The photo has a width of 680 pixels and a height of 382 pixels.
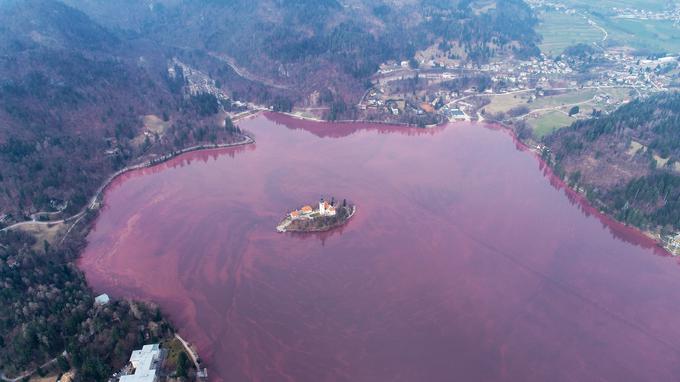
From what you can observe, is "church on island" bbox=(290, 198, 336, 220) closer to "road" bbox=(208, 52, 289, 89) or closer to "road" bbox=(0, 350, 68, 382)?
"road" bbox=(0, 350, 68, 382)

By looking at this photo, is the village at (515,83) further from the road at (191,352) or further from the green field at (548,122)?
the road at (191,352)

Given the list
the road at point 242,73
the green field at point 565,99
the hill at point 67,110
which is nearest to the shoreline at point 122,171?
the hill at point 67,110

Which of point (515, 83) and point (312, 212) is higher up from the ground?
point (515, 83)

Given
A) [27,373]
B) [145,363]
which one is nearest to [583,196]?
[145,363]

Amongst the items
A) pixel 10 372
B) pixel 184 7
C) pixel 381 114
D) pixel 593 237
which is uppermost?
pixel 184 7

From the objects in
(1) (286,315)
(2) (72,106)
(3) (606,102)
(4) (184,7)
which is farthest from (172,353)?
(4) (184,7)

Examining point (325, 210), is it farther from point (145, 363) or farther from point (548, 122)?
point (548, 122)

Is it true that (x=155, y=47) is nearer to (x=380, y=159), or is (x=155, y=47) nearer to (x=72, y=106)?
(x=72, y=106)
